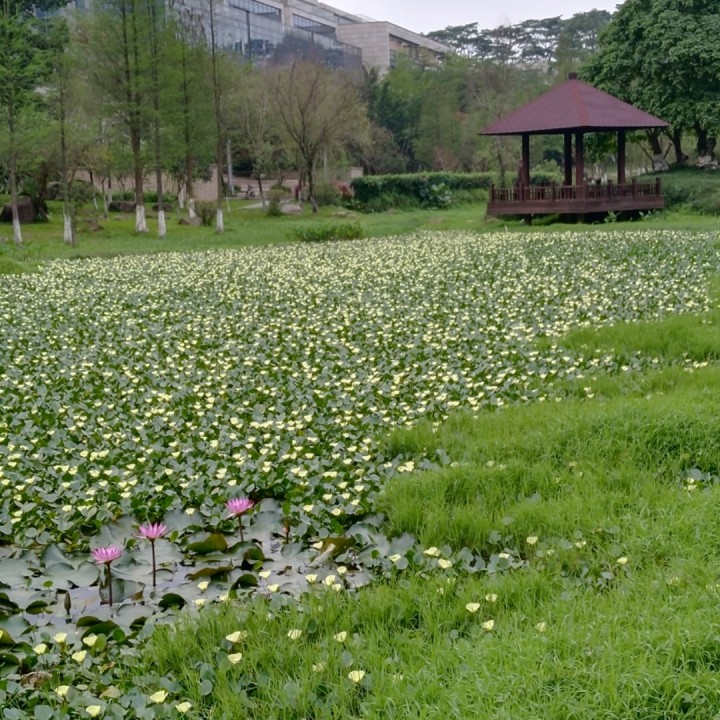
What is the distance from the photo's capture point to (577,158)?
1111 inches

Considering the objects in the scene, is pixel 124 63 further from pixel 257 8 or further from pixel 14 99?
pixel 257 8

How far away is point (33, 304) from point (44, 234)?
1832cm

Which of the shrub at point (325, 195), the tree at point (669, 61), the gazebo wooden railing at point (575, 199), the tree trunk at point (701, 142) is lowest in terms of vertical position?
the gazebo wooden railing at point (575, 199)

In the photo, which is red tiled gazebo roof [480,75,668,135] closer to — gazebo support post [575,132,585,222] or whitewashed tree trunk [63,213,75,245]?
gazebo support post [575,132,585,222]

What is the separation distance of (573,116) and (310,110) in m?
17.1

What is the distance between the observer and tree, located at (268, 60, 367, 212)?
4122 cm

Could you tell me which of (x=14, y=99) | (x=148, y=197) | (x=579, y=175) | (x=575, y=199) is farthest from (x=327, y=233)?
(x=148, y=197)

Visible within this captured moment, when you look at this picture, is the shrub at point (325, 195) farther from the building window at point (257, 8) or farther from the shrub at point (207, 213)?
the building window at point (257, 8)

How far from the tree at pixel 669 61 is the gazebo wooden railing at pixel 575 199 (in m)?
5.09

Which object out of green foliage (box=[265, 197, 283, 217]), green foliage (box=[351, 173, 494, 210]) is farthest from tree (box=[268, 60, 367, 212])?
green foliage (box=[351, 173, 494, 210])

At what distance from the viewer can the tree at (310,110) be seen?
135 feet

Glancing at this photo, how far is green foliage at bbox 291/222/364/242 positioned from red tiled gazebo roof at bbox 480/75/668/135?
5.46 metres

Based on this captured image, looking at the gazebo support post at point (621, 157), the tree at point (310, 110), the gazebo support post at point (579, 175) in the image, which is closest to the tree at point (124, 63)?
the tree at point (310, 110)

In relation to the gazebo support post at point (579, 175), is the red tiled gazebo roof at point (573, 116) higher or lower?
higher
